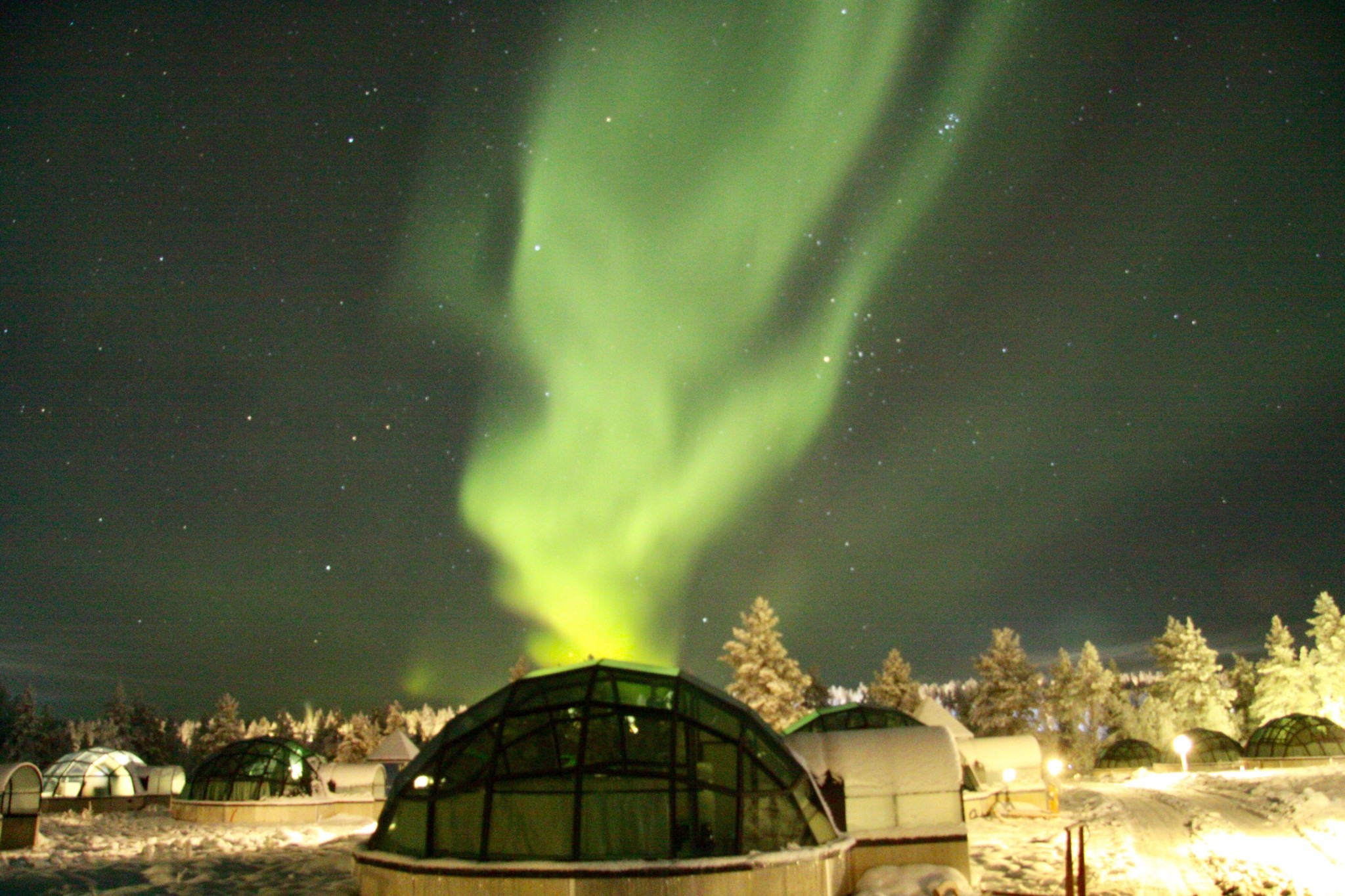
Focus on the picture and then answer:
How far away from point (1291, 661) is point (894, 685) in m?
29.4

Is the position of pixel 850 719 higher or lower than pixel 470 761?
lower

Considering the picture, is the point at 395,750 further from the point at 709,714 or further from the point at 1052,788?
the point at 709,714

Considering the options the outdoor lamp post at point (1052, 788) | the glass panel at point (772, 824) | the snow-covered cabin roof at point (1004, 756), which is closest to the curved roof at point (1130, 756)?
the snow-covered cabin roof at point (1004, 756)

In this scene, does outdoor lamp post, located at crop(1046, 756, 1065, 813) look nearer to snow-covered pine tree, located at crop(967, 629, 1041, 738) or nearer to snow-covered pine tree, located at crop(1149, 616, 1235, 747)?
snow-covered pine tree, located at crop(967, 629, 1041, 738)

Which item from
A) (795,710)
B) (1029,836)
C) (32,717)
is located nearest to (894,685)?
(795,710)

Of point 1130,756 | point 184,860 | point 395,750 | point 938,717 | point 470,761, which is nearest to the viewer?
point 470,761

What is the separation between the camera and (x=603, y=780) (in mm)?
12312

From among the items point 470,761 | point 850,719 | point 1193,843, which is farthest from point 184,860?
point 1193,843

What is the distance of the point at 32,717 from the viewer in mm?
72938

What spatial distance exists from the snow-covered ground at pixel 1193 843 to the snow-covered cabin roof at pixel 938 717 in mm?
7934

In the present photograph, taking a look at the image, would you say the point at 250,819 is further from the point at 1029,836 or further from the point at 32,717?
the point at 32,717

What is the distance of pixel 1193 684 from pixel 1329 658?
8.78 m

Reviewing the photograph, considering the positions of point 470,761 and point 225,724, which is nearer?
point 470,761

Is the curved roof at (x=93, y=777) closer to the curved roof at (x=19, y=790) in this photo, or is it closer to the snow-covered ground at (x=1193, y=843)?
the curved roof at (x=19, y=790)
